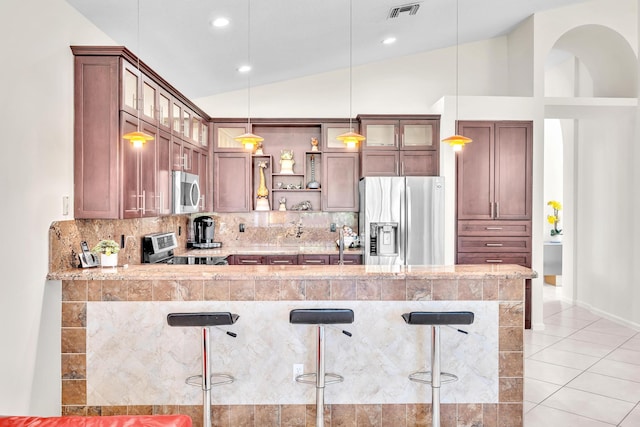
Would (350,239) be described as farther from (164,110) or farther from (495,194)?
(164,110)

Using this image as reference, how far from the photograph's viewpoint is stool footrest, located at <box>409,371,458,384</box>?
271 cm

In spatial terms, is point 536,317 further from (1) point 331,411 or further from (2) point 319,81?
(2) point 319,81

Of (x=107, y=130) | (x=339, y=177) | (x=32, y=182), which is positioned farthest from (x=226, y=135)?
(x=32, y=182)

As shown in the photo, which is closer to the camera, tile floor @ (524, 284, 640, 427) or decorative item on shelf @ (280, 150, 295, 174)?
tile floor @ (524, 284, 640, 427)

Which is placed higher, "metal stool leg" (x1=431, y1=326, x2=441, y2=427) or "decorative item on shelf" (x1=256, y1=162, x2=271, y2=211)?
"decorative item on shelf" (x1=256, y1=162, x2=271, y2=211)

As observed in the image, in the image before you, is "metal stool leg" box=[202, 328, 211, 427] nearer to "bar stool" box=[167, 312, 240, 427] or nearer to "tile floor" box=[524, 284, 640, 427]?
"bar stool" box=[167, 312, 240, 427]

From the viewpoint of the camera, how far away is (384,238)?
514 centimetres

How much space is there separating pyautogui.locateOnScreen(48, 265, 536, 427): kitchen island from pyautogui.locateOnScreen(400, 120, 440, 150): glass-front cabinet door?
285 cm

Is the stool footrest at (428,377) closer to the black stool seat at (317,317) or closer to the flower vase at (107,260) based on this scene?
the black stool seat at (317,317)

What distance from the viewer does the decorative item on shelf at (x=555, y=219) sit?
808 cm

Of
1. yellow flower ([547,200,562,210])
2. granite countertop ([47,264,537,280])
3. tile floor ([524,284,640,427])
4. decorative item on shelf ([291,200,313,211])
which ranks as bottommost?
tile floor ([524,284,640,427])

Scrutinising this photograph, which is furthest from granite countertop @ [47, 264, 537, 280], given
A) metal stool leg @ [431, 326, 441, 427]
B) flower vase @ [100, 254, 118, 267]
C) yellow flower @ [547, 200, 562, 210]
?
yellow flower @ [547, 200, 562, 210]

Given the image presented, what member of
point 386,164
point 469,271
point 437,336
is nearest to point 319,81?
point 386,164

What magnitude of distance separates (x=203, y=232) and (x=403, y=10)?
11.4 feet
